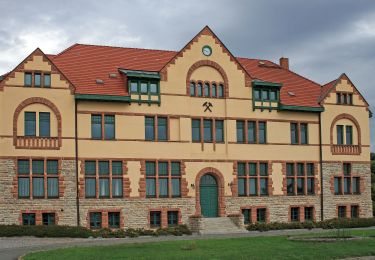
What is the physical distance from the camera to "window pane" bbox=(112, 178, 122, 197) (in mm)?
44906

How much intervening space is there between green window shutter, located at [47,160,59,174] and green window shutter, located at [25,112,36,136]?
6.98ft

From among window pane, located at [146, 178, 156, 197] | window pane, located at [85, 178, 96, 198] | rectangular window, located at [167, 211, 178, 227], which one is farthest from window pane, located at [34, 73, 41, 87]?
rectangular window, located at [167, 211, 178, 227]

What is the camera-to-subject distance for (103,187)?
4466 centimetres

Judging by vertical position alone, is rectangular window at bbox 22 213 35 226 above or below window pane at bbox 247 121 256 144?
below

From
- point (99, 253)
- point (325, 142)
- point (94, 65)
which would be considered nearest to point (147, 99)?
point (94, 65)

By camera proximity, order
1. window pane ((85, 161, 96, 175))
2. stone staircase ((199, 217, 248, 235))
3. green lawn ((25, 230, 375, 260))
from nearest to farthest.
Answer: green lawn ((25, 230, 375, 260)), window pane ((85, 161, 96, 175)), stone staircase ((199, 217, 248, 235))

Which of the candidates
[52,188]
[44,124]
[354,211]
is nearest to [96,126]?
[44,124]

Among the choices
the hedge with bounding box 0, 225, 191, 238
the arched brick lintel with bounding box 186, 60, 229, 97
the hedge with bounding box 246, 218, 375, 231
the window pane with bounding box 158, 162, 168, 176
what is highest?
the arched brick lintel with bounding box 186, 60, 229, 97

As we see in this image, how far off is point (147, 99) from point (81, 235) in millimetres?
11162

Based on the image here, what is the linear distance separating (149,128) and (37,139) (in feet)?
26.2

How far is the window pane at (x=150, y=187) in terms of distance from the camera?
46.1 meters

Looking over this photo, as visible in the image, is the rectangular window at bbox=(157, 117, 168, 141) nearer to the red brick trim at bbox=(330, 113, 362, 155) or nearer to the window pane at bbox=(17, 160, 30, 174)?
the window pane at bbox=(17, 160, 30, 174)

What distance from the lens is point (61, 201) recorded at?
4294cm

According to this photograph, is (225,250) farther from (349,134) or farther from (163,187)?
(349,134)
